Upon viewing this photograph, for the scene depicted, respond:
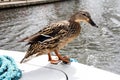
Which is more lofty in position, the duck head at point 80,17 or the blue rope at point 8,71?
the duck head at point 80,17

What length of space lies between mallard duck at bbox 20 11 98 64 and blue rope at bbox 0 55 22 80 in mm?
317

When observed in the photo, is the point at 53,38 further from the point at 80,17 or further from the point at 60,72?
the point at 60,72

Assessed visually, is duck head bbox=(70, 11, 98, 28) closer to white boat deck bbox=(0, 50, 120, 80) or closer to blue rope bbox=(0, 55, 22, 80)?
white boat deck bbox=(0, 50, 120, 80)

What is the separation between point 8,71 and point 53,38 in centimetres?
76

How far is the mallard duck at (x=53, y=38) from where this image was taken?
2.89 m

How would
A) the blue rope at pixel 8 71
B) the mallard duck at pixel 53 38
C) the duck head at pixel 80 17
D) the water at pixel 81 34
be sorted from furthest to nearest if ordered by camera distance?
1. the water at pixel 81 34
2. the duck head at pixel 80 17
3. the mallard duck at pixel 53 38
4. the blue rope at pixel 8 71

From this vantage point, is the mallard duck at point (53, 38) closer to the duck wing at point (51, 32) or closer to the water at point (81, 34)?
the duck wing at point (51, 32)

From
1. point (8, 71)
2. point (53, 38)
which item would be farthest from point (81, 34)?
point (8, 71)

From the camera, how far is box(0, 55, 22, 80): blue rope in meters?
2.32

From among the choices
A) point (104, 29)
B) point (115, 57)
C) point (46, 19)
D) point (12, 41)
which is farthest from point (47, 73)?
point (46, 19)

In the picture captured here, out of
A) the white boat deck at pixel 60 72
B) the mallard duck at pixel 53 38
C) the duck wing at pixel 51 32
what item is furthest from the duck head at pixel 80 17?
the white boat deck at pixel 60 72

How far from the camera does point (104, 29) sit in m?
16.4

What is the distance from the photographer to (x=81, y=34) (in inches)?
604

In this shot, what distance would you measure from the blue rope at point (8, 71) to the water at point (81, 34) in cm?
725
